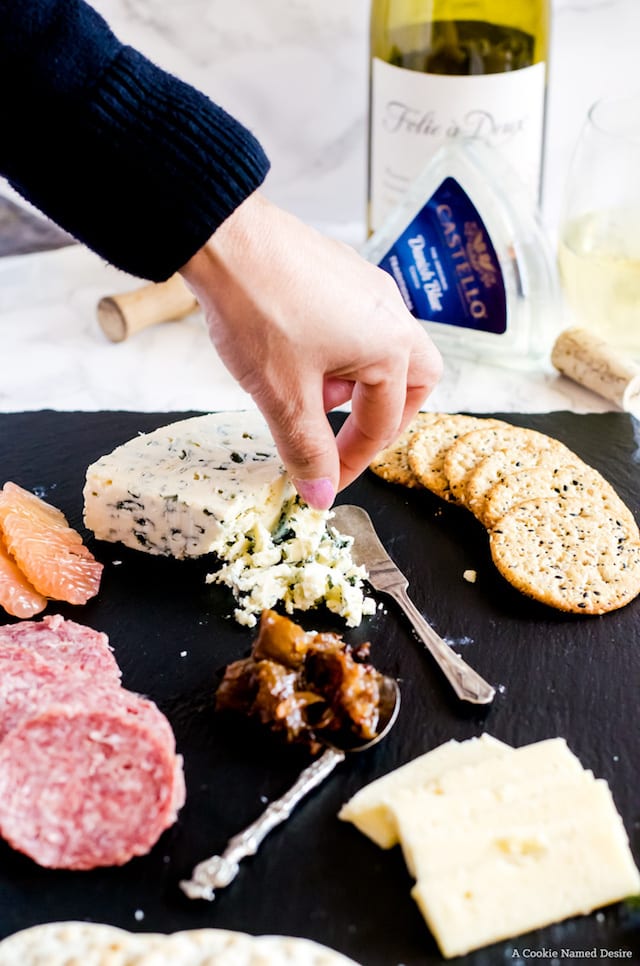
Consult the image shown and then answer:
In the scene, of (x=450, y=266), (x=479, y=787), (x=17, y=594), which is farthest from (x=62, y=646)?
(x=450, y=266)

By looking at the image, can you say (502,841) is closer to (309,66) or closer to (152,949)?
(152,949)

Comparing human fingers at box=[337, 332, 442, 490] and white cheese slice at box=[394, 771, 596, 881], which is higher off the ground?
human fingers at box=[337, 332, 442, 490]

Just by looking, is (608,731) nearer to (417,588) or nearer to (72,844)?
(417,588)

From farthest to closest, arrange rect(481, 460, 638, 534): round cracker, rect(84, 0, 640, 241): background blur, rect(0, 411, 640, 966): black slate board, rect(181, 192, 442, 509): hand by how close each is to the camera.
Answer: rect(84, 0, 640, 241): background blur → rect(481, 460, 638, 534): round cracker → rect(181, 192, 442, 509): hand → rect(0, 411, 640, 966): black slate board

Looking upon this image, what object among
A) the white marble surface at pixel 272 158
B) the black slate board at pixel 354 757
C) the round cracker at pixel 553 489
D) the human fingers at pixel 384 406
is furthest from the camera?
the white marble surface at pixel 272 158

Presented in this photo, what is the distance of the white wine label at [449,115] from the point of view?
2.59 metres

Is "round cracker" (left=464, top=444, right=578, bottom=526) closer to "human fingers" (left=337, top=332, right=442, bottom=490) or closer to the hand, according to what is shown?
"human fingers" (left=337, top=332, right=442, bottom=490)

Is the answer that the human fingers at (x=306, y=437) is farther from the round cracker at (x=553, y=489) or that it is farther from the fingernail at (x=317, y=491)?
the round cracker at (x=553, y=489)

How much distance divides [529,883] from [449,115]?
1.84 metres

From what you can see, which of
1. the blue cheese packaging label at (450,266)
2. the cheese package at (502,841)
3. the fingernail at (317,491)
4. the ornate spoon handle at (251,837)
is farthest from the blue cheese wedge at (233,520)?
the blue cheese packaging label at (450,266)

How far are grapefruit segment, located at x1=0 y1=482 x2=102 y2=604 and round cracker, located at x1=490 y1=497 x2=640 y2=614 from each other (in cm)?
76

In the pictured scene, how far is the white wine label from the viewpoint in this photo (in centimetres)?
259

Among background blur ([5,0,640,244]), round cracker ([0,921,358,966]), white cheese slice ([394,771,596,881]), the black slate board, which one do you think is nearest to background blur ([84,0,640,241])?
background blur ([5,0,640,244])

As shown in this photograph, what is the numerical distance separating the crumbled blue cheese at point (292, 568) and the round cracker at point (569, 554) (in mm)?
283
